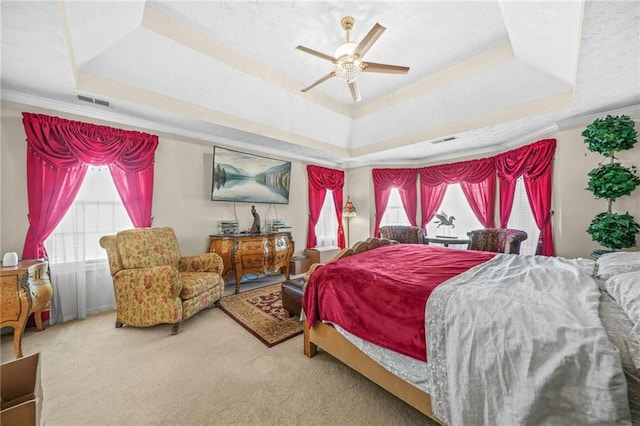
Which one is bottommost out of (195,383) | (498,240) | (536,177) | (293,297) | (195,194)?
(195,383)

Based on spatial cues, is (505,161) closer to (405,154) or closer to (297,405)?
(405,154)

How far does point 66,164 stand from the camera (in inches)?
113

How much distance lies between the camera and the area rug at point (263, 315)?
8.44 feet

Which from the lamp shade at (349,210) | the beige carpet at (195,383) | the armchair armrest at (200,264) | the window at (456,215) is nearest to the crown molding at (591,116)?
the window at (456,215)

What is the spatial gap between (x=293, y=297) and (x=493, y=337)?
2048 mm

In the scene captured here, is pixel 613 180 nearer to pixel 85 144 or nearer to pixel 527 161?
pixel 527 161

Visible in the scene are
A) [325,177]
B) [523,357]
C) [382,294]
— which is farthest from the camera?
[325,177]

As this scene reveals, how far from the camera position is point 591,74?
7.61 feet

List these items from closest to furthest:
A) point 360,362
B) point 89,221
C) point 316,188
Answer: point 360,362 < point 89,221 < point 316,188

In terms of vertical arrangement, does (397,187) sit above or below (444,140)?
below

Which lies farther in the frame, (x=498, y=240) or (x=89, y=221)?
(x=498, y=240)

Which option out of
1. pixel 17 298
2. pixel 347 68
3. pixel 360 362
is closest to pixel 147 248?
pixel 17 298

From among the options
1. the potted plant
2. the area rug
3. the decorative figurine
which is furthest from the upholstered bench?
the potted plant

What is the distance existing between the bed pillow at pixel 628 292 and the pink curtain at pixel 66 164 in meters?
4.63
